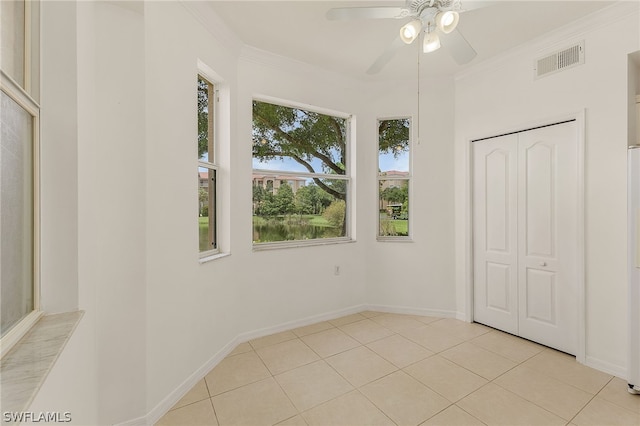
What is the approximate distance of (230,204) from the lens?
2.78 m

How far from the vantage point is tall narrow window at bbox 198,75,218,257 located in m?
2.51

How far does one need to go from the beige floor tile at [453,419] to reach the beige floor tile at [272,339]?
1571 mm

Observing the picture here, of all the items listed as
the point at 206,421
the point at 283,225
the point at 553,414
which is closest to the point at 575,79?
the point at 553,414

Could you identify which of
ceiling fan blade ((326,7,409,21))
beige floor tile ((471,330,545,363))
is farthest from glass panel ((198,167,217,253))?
beige floor tile ((471,330,545,363))

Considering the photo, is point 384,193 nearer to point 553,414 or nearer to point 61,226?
point 553,414

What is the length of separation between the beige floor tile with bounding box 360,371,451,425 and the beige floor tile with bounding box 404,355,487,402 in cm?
8

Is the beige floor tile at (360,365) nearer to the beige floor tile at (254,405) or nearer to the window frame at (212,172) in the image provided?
the beige floor tile at (254,405)

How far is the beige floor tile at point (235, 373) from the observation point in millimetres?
2244

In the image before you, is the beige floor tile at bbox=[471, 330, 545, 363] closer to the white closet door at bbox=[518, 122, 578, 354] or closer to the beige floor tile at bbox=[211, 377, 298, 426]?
the white closet door at bbox=[518, 122, 578, 354]

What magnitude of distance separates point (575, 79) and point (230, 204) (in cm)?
328

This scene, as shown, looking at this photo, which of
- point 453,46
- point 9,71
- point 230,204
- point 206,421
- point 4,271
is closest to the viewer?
point 4,271

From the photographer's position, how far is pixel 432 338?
119 inches

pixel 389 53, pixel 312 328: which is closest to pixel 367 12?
pixel 389 53

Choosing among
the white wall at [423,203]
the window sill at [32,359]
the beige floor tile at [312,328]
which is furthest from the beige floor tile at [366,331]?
the window sill at [32,359]
